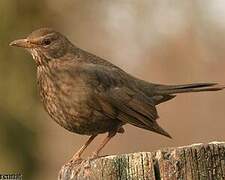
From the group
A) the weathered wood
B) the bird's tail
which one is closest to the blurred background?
the bird's tail

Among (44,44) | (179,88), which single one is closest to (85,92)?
(44,44)

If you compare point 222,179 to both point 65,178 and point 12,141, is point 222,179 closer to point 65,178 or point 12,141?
point 65,178

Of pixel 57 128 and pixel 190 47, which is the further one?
pixel 190 47

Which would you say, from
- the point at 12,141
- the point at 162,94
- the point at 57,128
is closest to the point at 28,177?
the point at 12,141

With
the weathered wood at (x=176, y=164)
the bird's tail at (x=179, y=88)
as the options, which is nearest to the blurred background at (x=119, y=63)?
the bird's tail at (x=179, y=88)

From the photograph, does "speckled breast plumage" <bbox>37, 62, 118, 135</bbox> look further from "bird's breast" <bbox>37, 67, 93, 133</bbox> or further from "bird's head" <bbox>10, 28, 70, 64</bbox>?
"bird's head" <bbox>10, 28, 70, 64</bbox>
